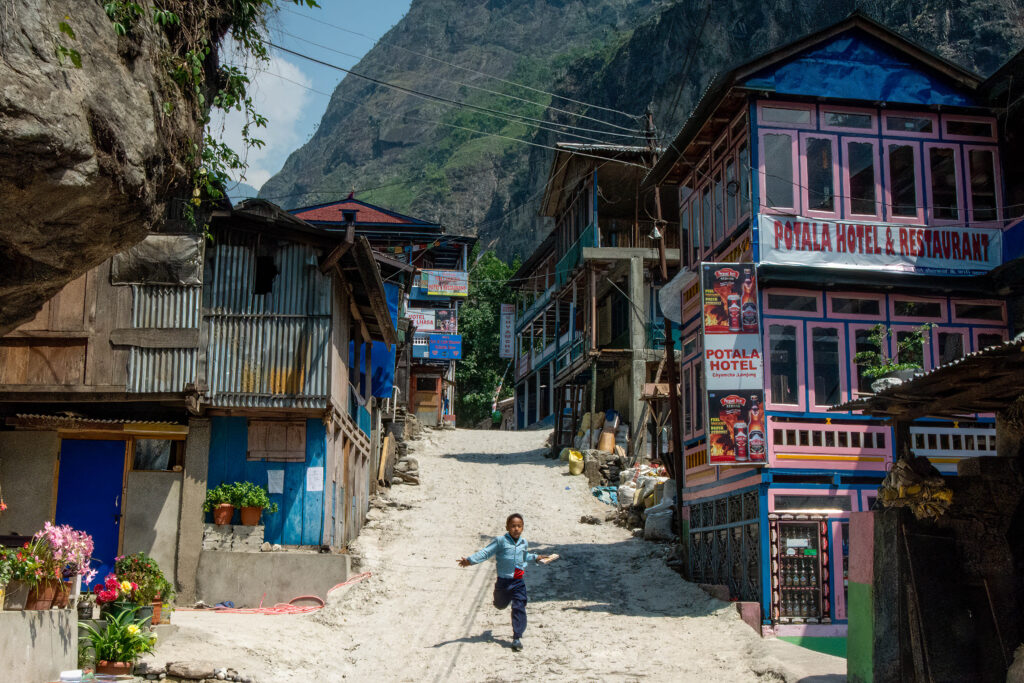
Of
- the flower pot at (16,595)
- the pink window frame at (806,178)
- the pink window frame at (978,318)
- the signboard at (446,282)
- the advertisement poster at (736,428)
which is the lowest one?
the flower pot at (16,595)

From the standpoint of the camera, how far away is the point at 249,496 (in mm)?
17094

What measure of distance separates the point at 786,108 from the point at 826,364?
4.79 meters

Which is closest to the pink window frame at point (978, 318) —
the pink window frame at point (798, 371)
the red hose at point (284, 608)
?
the pink window frame at point (798, 371)

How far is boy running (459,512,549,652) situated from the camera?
43.2ft

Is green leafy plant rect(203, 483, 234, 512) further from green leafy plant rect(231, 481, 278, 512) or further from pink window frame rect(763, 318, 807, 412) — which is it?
pink window frame rect(763, 318, 807, 412)

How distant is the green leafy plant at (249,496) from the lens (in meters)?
17.1

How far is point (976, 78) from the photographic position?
18.2 meters

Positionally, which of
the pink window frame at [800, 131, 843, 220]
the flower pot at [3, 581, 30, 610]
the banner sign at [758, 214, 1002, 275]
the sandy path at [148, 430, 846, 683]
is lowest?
the sandy path at [148, 430, 846, 683]

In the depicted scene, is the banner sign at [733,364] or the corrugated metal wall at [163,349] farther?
the corrugated metal wall at [163,349]

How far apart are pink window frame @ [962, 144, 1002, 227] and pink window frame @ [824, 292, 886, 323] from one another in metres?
2.38

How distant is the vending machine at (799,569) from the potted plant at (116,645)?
9909 millimetres

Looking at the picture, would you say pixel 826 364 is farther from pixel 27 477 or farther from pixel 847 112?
pixel 27 477

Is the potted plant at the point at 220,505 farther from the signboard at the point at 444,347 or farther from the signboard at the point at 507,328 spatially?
the signboard at the point at 507,328

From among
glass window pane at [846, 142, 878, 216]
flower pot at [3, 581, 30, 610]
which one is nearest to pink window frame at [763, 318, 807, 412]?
glass window pane at [846, 142, 878, 216]
